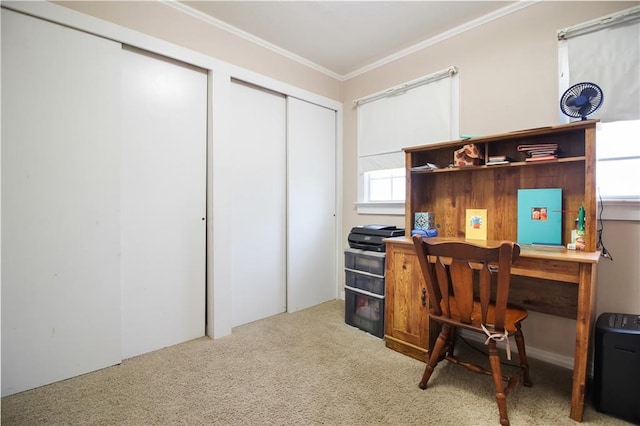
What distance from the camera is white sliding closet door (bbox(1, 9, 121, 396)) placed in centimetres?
166

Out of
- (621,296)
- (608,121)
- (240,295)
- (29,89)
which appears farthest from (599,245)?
(29,89)

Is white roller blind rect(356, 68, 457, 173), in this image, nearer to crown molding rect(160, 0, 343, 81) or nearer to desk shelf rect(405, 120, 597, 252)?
→ desk shelf rect(405, 120, 597, 252)

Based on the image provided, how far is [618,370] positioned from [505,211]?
108 centimetres

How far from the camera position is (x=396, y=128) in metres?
2.92

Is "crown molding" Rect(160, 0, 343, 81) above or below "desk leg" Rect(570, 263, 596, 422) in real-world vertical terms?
above

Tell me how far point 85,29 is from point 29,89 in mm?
507

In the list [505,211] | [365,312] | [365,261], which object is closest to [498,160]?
[505,211]

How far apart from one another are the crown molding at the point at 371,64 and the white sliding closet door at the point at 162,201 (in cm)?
40

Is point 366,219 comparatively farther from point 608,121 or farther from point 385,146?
point 608,121

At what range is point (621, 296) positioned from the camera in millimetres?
1793

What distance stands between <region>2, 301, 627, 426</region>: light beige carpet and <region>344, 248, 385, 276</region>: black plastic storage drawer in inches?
24.0

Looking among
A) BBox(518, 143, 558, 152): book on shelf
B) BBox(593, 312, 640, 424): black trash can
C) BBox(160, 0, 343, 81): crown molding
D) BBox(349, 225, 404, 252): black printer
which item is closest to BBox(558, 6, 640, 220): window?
BBox(518, 143, 558, 152): book on shelf

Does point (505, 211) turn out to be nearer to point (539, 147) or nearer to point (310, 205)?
point (539, 147)

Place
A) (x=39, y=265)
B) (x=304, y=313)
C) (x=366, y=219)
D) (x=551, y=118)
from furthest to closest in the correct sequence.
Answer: (x=366, y=219)
(x=304, y=313)
(x=551, y=118)
(x=39, y=265)
